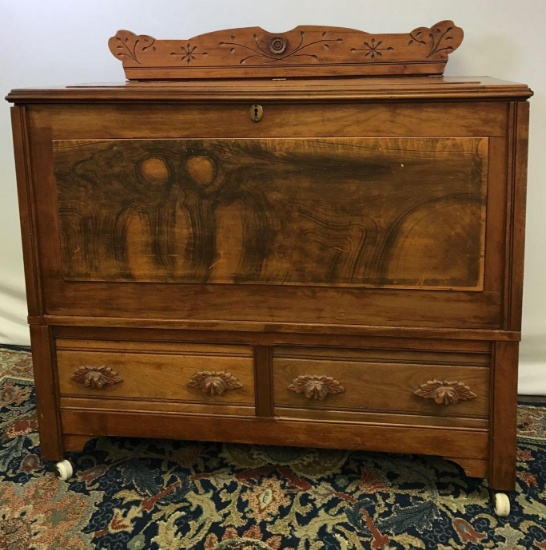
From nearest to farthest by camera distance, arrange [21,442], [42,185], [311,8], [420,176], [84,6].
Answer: [420,176] → [42,185] → [21,442] → [311,8] → [84,6]

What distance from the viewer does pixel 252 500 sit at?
4.48 feet

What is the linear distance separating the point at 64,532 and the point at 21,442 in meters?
0.40

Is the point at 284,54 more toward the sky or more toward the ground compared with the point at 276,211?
more toward the sky

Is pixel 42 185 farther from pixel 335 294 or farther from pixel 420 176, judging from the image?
pixel 420 176

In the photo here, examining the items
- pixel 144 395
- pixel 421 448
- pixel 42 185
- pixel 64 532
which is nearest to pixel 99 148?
pixel 42 185

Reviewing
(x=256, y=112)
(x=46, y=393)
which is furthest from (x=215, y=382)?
(x=256, y=112)

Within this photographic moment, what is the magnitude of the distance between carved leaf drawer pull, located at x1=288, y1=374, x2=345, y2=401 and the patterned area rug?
0.77 feet

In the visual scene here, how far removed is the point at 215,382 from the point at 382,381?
0.34 metres

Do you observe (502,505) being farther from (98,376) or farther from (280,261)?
(98,376)

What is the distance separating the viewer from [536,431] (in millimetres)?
1629

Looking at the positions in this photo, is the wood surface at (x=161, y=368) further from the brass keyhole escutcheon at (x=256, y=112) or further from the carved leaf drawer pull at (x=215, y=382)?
the brass keyhole escutcheon at (x=256, y=112)

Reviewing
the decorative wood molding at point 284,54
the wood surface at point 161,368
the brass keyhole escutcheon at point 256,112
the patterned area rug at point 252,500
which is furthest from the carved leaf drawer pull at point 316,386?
the decorative wood molding at point 284,54

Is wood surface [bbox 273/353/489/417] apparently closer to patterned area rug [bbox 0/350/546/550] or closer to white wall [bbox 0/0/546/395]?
patterned area rug [bbox 0/350/546/550]

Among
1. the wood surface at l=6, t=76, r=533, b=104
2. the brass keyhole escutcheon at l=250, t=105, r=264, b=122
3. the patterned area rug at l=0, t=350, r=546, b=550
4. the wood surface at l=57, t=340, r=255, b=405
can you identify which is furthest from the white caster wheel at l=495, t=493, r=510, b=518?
the brass keyhole escutcheon at l=250, t=105, r=264, b=122
